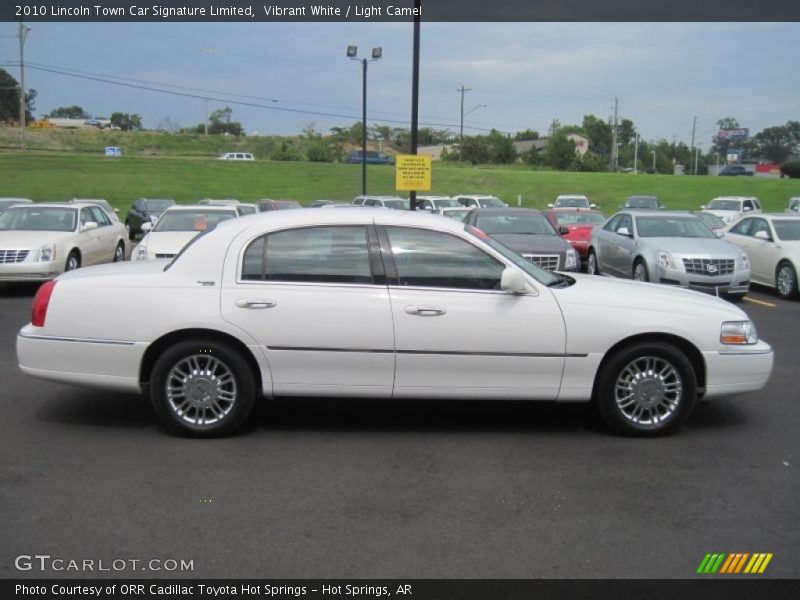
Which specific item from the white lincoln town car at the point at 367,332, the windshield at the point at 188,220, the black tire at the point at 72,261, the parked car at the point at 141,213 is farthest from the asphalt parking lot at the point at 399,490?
the parked car at the point at 141,213

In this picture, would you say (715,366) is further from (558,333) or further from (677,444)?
(558,333)

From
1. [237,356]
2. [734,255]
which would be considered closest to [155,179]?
[734,255]

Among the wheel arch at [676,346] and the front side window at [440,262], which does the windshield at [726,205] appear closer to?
the wheel arch at [676,346]

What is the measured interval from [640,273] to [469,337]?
8761 millimetres

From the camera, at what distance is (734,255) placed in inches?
500

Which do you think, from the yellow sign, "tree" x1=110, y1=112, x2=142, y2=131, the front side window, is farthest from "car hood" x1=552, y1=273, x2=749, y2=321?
"tree" x1=110, y1=112, x2=142, y2=131

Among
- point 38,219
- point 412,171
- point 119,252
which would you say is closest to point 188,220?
point 38,219

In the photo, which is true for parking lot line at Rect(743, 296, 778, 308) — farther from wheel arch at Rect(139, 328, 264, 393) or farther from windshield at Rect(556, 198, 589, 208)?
windshield at Rect(556, 198, 589, 208)

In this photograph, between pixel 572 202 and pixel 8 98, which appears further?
pixel 8 98

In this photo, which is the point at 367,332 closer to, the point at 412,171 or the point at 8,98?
the point at 412,171

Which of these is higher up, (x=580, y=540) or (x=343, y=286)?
(x=343, y=286)

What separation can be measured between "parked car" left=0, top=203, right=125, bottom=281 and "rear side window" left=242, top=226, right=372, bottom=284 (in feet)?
28.0

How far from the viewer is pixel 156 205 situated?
29484mm
